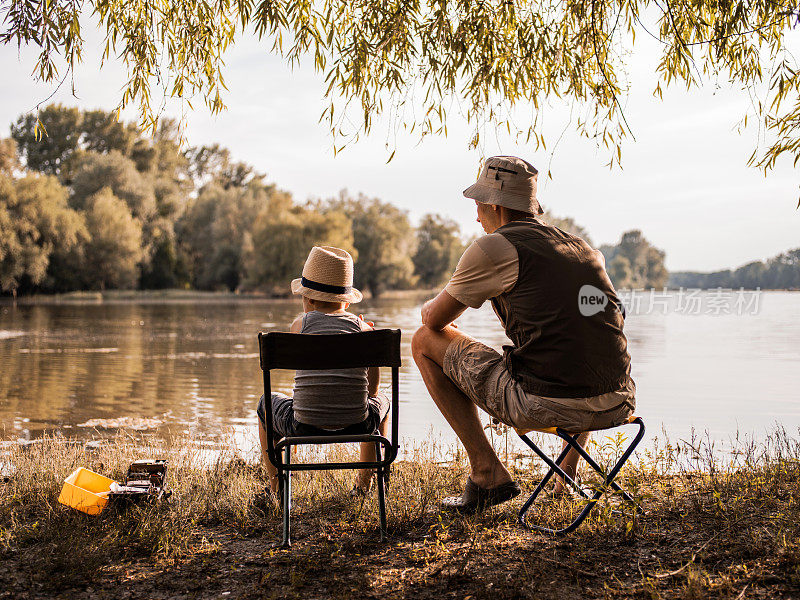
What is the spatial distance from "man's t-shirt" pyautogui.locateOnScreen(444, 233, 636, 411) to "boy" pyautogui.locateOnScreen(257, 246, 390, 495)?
0.55m

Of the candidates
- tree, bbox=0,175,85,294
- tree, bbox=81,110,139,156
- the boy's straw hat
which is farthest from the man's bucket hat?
tree, bbox=81,110,139,156

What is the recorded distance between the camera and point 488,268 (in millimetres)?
3021

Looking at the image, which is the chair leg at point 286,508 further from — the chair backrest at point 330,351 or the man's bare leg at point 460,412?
the man's bare leg at point 460,412

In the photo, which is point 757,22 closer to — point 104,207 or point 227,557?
point 227,557

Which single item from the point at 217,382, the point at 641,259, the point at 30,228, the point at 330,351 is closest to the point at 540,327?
the point at 330,351

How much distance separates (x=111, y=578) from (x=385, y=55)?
9.64 ft

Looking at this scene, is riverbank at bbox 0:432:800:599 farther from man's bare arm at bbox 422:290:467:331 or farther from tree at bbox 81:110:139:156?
tree at bbox 81:110:139:156

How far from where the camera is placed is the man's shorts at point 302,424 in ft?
10.9

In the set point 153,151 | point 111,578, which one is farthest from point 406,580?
point 153,151

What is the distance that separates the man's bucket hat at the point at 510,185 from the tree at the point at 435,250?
75.5 metres

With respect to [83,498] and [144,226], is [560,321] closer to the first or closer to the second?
[83,498]

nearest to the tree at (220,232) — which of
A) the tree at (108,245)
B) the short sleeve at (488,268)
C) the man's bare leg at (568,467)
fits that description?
the tree at (108,245)

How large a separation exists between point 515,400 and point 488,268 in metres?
0.55

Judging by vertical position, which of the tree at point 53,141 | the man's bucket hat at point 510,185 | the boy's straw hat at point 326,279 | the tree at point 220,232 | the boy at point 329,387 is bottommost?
the boy at point 329,387
